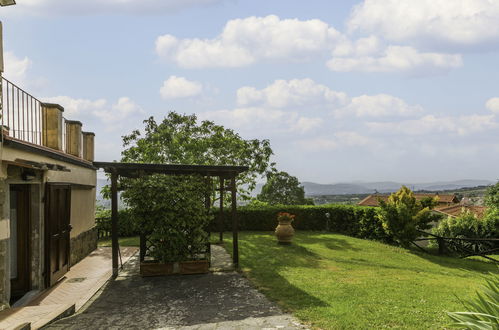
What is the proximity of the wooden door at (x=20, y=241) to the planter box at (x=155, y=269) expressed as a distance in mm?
2478

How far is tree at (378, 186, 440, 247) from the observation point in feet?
47.9

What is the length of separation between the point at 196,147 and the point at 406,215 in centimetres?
1205

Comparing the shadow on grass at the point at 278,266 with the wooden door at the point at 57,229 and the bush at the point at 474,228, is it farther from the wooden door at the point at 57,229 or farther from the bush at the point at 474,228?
the bush at the point at 474,228

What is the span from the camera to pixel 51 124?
9.37 meters

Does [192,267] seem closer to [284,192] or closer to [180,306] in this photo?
[180,306]

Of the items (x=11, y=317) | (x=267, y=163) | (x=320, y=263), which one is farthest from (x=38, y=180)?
(x=267, y=163)

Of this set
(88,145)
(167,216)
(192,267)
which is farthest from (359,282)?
(88,145)

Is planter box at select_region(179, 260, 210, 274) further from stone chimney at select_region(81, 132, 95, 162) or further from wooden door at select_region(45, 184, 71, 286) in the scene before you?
stone chimney at select_region(81, 132, 95, 162)

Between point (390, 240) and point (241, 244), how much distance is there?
7282 mm

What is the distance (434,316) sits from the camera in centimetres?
583

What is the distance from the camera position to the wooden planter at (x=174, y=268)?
9039 millimetres

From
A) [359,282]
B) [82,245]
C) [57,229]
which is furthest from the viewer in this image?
[82,245]

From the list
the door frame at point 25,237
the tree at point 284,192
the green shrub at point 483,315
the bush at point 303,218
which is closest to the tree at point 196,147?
the bush at point 303,218

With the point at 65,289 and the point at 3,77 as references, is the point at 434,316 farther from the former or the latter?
the point at 3,77
